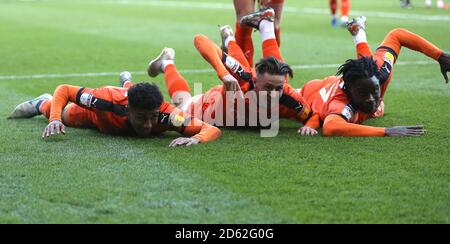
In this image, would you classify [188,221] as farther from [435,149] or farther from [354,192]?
[435,149]

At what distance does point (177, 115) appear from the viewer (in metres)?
5.88

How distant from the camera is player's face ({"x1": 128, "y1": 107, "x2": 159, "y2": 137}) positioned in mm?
5684

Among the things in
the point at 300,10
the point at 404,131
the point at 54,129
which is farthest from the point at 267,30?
the point at 300,10

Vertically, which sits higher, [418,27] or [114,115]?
[114,115]

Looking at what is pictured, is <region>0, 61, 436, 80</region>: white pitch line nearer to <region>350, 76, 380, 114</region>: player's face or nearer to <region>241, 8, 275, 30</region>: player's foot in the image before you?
<region>241, 8, 275, 30</region>: player's foot

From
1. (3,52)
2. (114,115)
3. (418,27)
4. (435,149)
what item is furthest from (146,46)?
(435,149)

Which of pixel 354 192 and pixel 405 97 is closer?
pixel 354 192

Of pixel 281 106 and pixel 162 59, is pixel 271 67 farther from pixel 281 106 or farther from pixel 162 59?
pixel 162 59

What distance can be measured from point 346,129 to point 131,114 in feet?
5.37

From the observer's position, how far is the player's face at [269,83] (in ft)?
20.1

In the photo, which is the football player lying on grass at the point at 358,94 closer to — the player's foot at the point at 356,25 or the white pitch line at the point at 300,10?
the player's foot at the point at 356,25

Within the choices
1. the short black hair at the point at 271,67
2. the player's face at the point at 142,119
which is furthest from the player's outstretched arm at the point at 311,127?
the player's face at the point at 142,119

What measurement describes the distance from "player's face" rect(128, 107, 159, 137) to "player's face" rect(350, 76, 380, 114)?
1569mm
